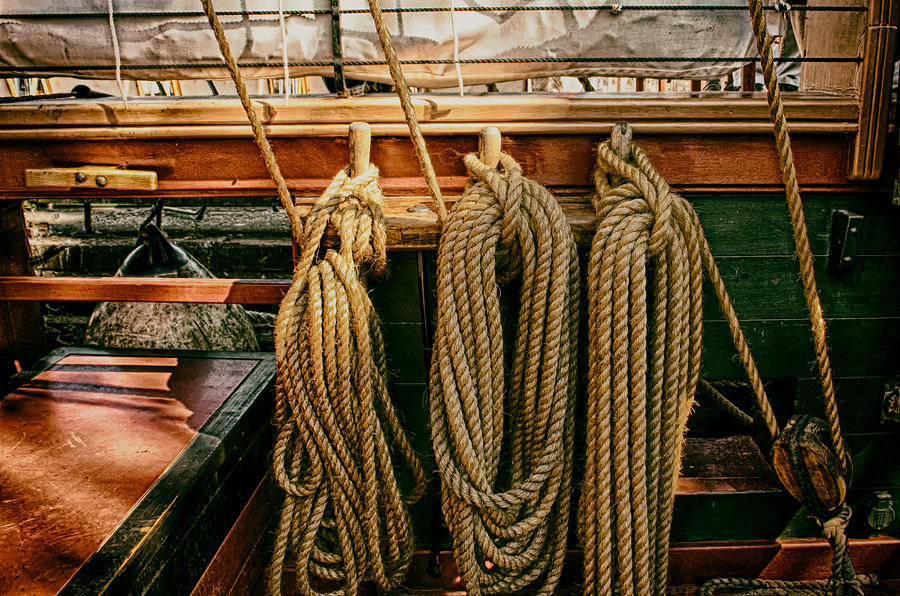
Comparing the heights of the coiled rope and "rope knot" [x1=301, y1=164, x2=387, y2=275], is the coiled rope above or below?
below

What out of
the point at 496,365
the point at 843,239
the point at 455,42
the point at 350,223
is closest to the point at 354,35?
the point at 455,42

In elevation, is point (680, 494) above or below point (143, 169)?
below

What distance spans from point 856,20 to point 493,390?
61.1 inches

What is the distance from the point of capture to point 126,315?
3523 millimetres

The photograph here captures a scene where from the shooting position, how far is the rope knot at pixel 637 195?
1.44m

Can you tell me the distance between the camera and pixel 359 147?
1.65 metres

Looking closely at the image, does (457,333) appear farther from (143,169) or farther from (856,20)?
(856,20)

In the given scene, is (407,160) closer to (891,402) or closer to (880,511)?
(891,402)

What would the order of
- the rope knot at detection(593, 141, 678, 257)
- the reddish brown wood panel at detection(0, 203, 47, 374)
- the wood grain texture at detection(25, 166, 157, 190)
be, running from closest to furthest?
the rope knot at detection(593, 141, 678, 257), the wood grain texture at detection(25, 166, 157, 190), the reddish brown wood panel at detection(0, 203, 47, 374)

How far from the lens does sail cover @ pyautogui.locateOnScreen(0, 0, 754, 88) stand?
176cm

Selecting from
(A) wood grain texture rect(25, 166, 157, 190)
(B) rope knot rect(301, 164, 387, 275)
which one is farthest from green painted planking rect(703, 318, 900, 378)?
(A) wood grain texture rect(25, 166, 157, 190)

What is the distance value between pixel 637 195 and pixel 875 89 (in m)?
0.82

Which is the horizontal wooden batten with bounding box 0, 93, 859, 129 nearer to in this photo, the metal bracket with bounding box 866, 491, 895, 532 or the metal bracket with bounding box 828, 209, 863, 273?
the metal bracket with bounding box 828, 209, 863, 273

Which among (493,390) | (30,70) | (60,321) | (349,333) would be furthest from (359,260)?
(60,321)
